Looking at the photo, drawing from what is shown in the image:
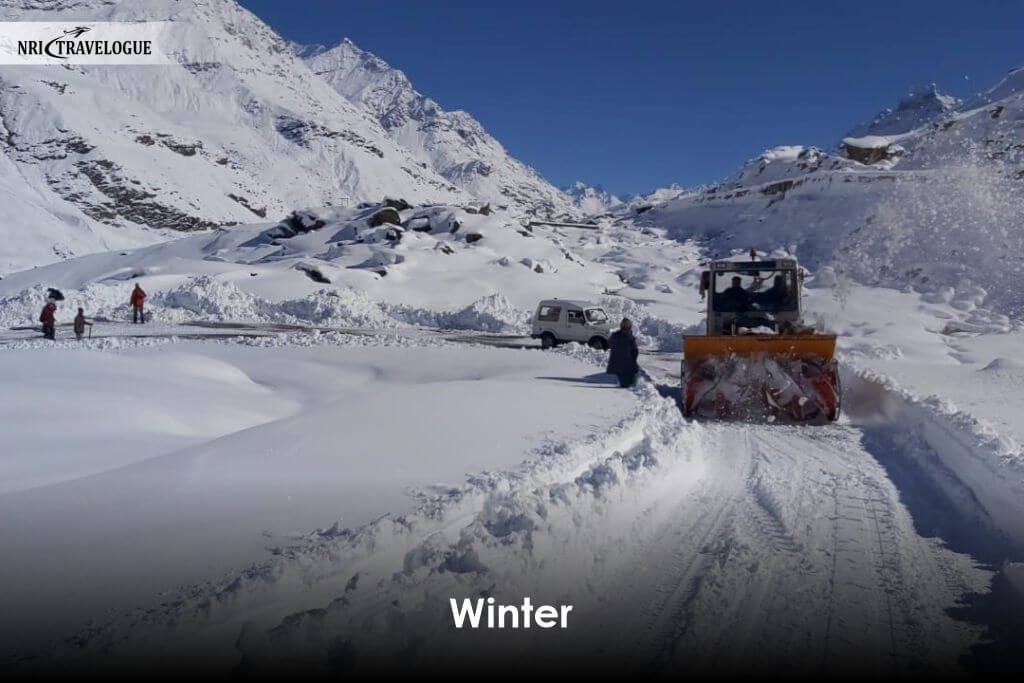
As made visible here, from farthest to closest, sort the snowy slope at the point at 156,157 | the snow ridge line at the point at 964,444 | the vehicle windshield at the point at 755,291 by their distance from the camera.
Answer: the snowy slope at the point at 156,157 → the vehicle windshield at the point at 755,291 → the snow ridge line at the point at 964,444

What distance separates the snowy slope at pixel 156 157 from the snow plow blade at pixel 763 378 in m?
89.2

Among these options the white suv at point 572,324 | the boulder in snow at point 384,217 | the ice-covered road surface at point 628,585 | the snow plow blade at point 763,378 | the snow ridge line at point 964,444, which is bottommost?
the ice-covered road surface at point 628,585

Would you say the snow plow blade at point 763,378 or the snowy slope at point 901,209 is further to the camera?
the snowy slope at point 901,209

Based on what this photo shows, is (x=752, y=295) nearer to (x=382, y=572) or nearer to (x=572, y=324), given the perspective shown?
(x=572, y=324)

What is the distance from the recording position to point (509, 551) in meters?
5.11

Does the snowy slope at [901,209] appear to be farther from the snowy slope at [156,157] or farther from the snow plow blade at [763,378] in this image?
the snowy slope at [156,157]

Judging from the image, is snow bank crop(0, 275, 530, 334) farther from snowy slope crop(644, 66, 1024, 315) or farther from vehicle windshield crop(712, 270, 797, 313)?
snowy slope crop(644, 66, 1024, 315)

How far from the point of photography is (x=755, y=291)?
14.7 metres

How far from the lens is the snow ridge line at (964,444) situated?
6785 millimetres

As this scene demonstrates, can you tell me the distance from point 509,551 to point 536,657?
3.90ft

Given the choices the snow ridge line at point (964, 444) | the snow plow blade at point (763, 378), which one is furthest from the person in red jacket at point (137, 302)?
the snow ridge line at point (964, 444)

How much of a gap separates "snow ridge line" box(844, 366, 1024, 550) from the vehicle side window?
11.1 metres

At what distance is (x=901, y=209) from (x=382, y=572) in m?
68.5

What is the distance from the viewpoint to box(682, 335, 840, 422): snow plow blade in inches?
469
